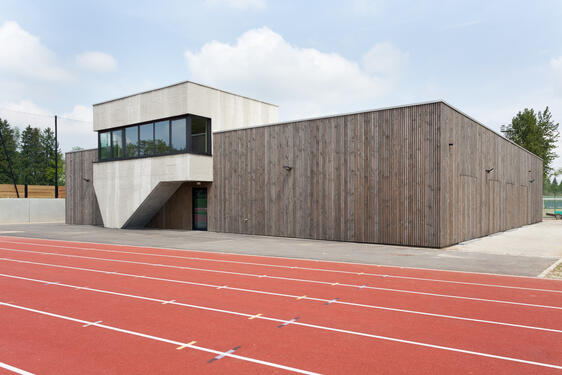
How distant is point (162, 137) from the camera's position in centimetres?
2481

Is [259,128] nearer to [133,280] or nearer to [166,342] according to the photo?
[133,280]

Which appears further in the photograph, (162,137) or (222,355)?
(162,137)

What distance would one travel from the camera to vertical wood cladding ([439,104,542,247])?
17078 millimetres

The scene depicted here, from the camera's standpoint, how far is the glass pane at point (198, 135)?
2395 centimetres

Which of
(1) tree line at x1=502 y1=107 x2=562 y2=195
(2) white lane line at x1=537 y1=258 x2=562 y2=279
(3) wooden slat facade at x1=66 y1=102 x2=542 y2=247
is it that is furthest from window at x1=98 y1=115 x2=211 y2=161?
(1) tree line at x1=502 y1=107 x2=562 y2=195

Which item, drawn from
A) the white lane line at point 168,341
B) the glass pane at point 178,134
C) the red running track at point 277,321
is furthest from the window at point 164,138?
the white lane line at point 168,341

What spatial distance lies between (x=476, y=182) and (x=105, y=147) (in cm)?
2363

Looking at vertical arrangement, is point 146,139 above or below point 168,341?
above

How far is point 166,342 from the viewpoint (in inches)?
221

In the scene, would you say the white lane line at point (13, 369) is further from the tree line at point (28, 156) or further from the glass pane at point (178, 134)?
the tree line at point (28, 156)

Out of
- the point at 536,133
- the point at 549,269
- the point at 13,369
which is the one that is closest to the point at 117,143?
the point at 13,369

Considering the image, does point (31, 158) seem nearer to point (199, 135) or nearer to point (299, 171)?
point (199, 135)

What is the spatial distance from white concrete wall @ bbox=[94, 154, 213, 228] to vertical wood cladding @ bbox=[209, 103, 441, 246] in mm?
1624

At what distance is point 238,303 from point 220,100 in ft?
63.0
